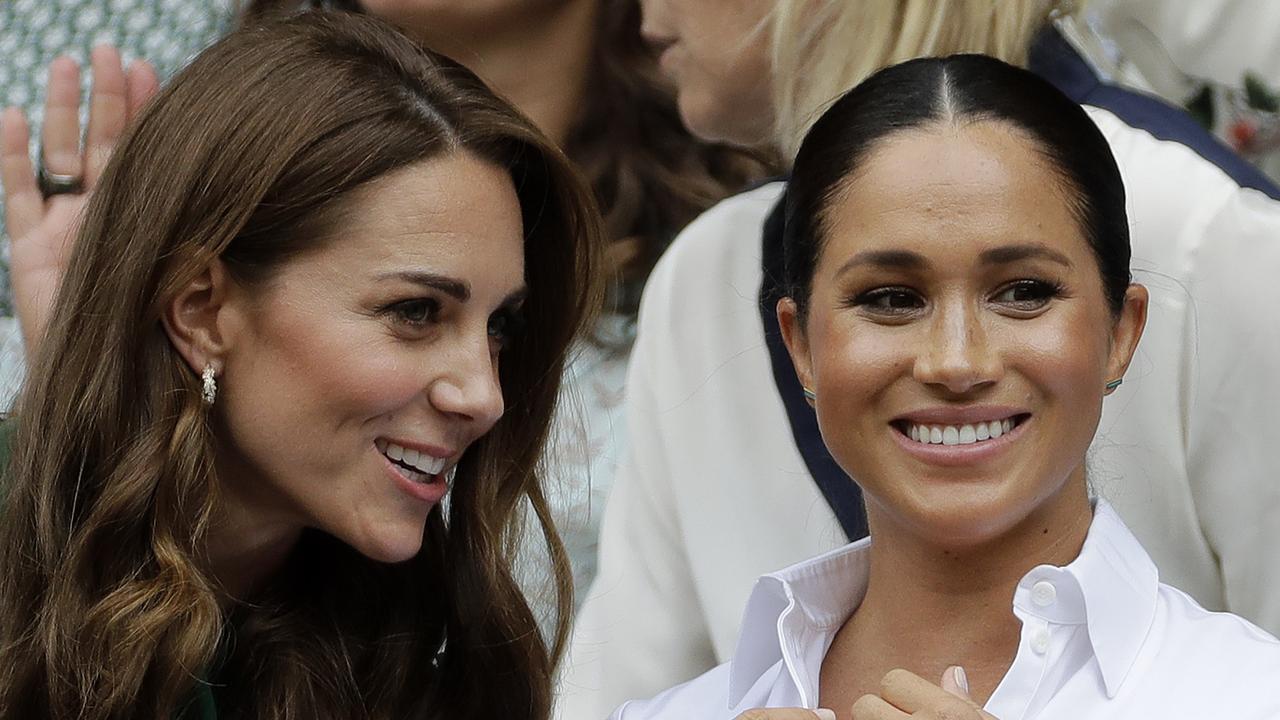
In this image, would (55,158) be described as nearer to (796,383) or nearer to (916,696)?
(796,383)

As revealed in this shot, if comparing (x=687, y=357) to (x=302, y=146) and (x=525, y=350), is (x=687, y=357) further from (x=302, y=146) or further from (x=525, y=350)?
(x=302, y=146)

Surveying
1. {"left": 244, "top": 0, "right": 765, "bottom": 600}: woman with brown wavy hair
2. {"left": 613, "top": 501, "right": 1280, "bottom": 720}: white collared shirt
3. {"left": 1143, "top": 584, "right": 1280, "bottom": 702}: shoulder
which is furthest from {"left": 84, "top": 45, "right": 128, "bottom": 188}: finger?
{"left": 1143, "top": 584, "right": 1280, "bottom": 702}: shoulder

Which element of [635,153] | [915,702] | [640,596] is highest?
[915,702]

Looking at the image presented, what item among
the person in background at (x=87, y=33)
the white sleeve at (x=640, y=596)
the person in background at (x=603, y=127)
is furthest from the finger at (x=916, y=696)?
the person in background at (x=87, y=33)

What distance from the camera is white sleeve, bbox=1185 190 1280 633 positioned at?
219cm

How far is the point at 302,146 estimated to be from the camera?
2.18 meters

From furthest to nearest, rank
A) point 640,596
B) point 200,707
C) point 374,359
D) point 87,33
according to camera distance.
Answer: point 87,33 < point 640,596 < point 200,707 < point 374,359

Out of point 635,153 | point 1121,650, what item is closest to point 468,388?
point 1121,650

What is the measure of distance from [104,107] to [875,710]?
1.58 metres

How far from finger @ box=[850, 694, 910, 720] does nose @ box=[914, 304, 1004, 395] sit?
291 mm

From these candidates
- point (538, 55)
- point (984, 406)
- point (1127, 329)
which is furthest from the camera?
point (538, 55)

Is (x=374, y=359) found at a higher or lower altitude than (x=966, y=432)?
lower

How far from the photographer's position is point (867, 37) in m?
2.45

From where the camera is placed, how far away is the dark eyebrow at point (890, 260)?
1860 millimetres
